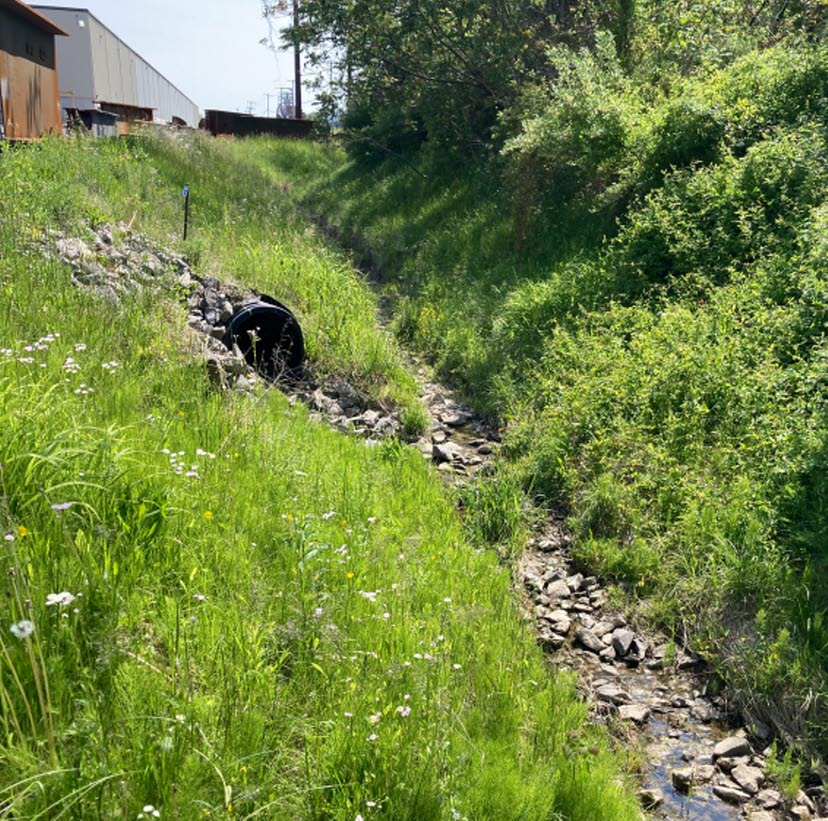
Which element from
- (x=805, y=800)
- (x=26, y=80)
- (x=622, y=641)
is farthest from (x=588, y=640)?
(x=26, y=80)

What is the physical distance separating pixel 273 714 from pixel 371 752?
1.38 feet

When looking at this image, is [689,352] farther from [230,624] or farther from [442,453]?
[230,624]

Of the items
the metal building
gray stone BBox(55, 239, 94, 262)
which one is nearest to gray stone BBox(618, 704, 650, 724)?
gray stone BBox(55, 239, 94, 262)

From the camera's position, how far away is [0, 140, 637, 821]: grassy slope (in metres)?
2.57

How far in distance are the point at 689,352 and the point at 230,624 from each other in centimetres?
505

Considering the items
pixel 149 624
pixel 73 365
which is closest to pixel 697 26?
pixel 73 365

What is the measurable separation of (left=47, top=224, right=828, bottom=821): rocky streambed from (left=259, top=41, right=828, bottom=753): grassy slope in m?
0.25

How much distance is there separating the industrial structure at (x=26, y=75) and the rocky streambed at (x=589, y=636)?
819 cm

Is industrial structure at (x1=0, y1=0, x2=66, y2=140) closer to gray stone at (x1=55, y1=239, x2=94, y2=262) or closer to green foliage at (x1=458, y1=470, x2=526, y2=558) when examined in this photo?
gray stone at (x1=55, y1=239, x2=94, y2=262)

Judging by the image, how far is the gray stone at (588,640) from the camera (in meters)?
5.07

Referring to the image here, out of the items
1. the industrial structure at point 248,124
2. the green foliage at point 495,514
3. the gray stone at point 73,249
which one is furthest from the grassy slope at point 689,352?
the industrial structure at point 248,124

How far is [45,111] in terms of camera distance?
18266mm

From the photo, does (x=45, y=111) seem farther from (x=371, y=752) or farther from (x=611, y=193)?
(x=371, y=752)

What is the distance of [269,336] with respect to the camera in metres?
9.34
